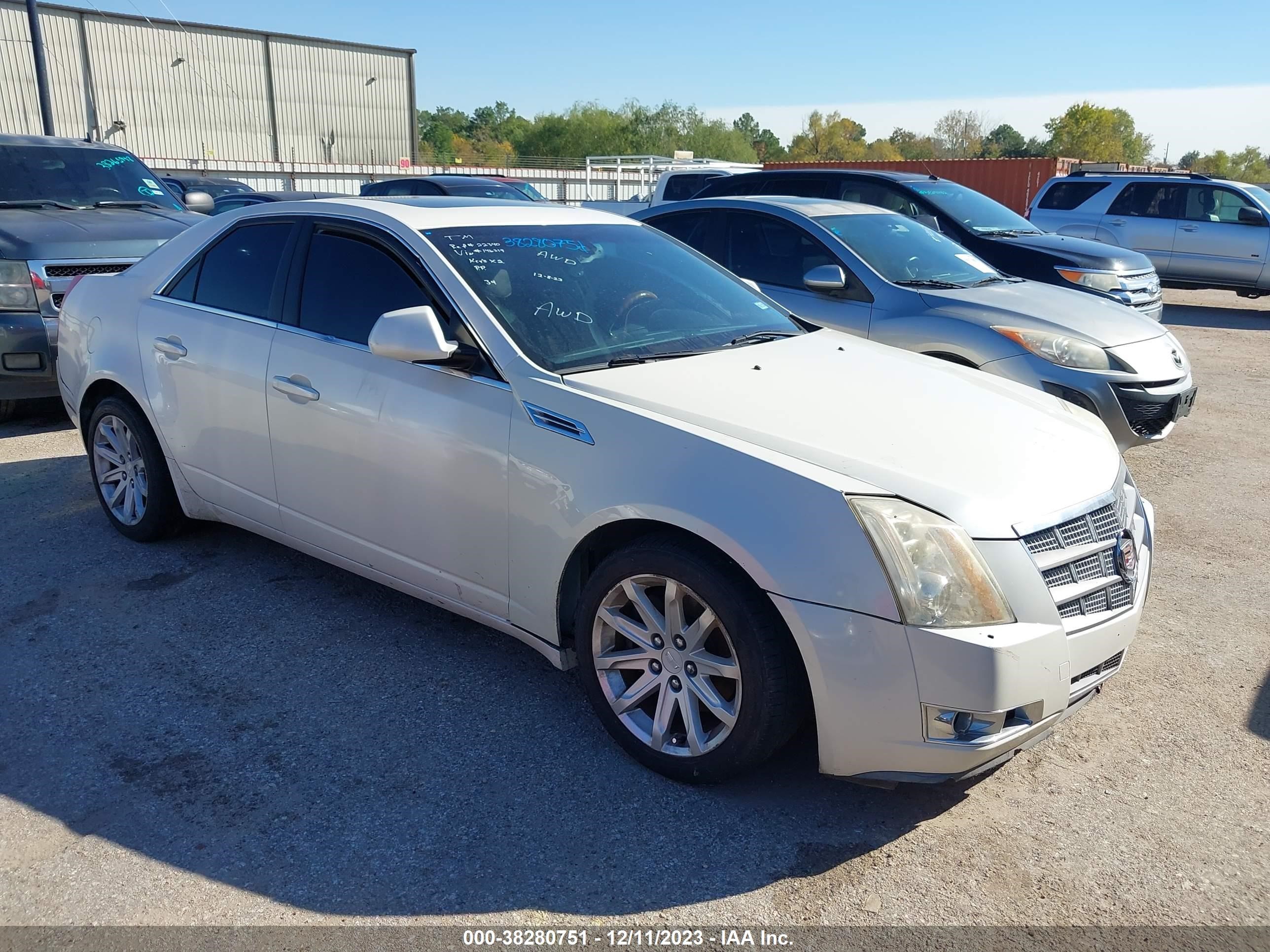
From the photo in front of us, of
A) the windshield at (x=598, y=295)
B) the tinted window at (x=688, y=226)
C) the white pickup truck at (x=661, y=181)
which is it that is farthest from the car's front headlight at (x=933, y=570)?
the tinted window at (x=688, y=226)

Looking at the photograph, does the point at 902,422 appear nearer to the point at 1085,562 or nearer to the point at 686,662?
the point at 1085,562

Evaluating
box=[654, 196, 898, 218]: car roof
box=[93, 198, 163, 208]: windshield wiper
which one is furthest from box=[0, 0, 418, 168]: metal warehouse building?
box=[654, 196, 898, 218]: car roof

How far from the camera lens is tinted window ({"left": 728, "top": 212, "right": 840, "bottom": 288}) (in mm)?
6875

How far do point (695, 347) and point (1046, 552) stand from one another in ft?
5.01

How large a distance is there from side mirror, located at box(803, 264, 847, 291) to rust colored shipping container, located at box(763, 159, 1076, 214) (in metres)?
26.2

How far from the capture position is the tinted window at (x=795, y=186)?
31.9 ft

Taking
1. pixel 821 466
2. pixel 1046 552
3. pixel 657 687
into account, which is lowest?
pixel 657 687

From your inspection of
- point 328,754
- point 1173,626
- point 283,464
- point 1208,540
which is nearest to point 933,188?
point 1208,540

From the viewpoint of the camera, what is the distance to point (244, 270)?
453 centimetres

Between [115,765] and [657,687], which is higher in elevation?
[657,687]

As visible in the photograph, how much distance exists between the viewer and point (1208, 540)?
5387 mm

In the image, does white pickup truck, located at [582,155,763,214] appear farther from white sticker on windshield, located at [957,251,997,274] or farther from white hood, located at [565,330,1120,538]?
white sticker on windshield, located at [957,251,997,274]

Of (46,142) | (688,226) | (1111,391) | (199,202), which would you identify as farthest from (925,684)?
(46,142)

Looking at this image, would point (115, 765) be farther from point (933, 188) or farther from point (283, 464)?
point (933, 188)
